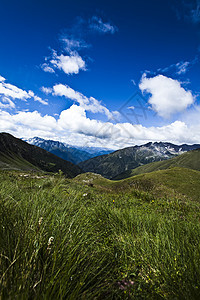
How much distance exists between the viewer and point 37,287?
1249 mm

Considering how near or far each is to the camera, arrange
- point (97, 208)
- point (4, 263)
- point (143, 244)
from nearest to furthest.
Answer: point (4, 263), point (143, 244), point (97, 208)

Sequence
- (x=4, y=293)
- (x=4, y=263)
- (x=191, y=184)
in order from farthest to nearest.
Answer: (x=191, y=184), (x=4, y=263), (x=4, y=293)

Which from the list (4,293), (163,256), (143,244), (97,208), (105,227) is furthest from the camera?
(97,208)

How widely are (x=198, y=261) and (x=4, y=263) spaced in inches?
93.5

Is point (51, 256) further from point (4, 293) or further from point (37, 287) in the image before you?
point (4, 293)

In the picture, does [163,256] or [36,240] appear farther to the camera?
[163,256]

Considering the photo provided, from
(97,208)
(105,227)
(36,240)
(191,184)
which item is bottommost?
(191,184)

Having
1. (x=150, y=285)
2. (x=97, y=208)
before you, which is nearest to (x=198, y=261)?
(x=150, y=285)

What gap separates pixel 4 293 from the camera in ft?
3.65

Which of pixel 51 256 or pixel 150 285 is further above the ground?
pixel 51 256

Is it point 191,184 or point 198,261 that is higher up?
point 198,261

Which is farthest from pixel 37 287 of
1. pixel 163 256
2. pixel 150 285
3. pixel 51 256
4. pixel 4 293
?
pixel 163 256

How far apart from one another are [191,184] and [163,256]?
4713 centimetres

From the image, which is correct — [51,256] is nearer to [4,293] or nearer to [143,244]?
[4,293]
